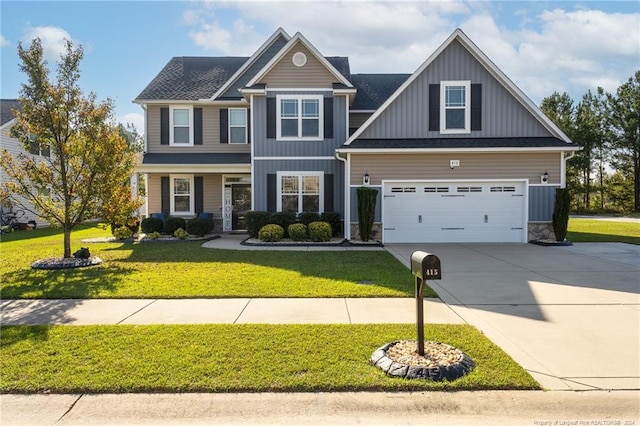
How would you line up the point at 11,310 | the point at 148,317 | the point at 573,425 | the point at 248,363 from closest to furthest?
1. the point at 573,425
2. the point at 248,363
3. the point at 148,317
4. the point at 11,310

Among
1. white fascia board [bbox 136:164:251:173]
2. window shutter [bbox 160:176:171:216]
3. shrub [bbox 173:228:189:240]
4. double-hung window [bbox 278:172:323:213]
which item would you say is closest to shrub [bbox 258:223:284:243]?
double-hung window [bbox 278:172:323:213]

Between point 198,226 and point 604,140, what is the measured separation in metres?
41.4

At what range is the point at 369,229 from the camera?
14.1 meters

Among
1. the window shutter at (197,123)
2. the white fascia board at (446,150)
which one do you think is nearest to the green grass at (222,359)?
the white fascia board at (446,150)

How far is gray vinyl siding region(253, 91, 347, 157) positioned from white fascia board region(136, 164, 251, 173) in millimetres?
1300

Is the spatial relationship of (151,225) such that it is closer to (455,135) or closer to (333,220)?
(333,220)

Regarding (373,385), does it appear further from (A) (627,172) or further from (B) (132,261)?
Result: (A) (627,172)

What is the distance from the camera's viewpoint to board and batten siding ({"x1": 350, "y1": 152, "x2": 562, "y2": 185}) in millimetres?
14336

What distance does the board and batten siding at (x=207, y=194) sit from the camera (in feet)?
60.0

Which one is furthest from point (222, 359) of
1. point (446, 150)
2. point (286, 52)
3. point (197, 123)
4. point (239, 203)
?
point (197, 123)

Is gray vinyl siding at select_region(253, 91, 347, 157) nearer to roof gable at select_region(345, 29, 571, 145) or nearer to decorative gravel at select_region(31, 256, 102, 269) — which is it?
roof gable at select_region(345, 29, 571, 145)

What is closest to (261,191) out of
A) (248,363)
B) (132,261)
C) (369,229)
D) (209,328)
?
(369,229)

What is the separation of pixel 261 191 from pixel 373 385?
42.3 ft

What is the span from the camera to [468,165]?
1438 cm
